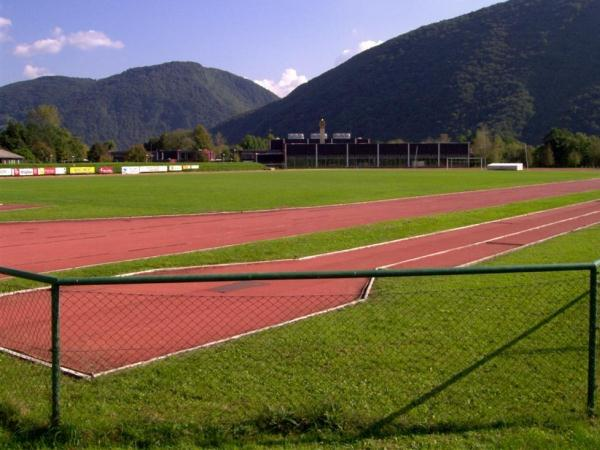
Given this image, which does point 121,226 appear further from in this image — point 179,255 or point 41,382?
point 41,382

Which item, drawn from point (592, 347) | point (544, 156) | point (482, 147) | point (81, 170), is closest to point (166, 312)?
point (592, 347)

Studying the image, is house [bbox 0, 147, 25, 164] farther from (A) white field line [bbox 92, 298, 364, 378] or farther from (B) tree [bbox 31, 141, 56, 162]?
(A) white field line [bbox 92, 298, 364, 378]

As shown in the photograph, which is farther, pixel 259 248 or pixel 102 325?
pixel 259 248

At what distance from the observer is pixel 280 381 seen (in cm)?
704

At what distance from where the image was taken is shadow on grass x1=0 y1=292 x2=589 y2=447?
5.78 metres

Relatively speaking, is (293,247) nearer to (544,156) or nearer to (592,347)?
(592,347)

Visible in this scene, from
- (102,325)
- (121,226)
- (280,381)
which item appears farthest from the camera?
(121,226)

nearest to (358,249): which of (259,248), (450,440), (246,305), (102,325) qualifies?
(259,248)

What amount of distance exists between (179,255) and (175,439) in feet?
37.3

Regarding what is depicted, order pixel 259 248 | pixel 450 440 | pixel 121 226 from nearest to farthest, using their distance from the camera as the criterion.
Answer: pixel 450 440 → pixel 259 248 → pixel 121 226

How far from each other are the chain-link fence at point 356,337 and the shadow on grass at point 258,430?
141 millimetres

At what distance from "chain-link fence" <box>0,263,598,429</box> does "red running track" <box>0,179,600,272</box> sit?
17.4 feet

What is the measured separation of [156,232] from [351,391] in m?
16.8

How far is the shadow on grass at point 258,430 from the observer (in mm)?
5777
